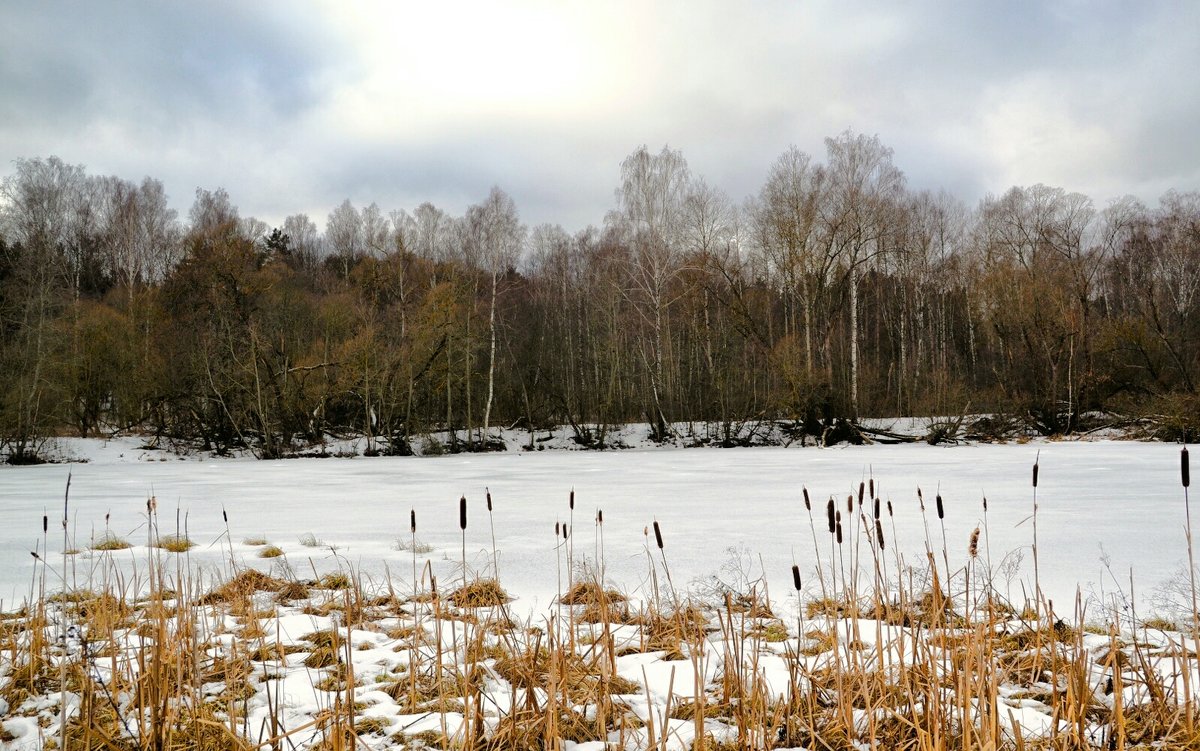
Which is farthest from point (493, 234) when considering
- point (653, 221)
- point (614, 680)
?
point (614, 680)

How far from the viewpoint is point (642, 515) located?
718cm

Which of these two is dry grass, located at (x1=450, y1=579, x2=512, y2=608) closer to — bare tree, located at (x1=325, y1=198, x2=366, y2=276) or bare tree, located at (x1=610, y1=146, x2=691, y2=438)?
bare tree, located at (x1=610, y1=146, x2=691, y2=438)

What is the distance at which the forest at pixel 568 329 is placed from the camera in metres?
21.4

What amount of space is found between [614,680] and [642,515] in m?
4.81

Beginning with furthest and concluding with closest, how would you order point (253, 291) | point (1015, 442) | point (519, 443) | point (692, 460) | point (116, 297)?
1. point (116, 297)
2. point (519, 443)
3. point (253, 291)
4. point (1015, 442)
5. point (692, 460)

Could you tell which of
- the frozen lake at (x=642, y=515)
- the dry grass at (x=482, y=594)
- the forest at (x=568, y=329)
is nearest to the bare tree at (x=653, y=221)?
the forest at (x=568, y=329)

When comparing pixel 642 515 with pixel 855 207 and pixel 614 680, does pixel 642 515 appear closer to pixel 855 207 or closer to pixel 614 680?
pixel 614 680

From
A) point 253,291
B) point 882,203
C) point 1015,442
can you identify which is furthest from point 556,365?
point 1015,442

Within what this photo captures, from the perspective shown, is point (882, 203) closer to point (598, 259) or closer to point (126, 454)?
point (598, 259)

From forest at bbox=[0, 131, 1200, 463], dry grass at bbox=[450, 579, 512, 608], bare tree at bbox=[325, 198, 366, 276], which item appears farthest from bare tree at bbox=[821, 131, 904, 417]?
bare tree at bbox=[325, 198, 366, 276]

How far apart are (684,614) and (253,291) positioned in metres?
23.2

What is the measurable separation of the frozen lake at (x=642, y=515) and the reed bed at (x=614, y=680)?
70 centimetres

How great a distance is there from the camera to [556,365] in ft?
106

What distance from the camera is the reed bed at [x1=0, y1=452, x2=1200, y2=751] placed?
1.90 metres
